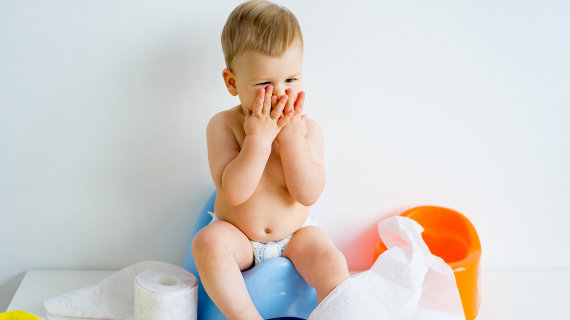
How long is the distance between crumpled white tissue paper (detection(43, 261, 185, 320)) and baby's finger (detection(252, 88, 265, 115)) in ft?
1.88

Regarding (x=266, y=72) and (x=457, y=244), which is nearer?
(x=266, y=72)

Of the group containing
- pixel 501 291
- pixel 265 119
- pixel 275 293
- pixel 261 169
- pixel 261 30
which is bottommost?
pixel 501 291

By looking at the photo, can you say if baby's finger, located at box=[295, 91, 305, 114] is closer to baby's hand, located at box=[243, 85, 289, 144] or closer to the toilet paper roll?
baby's hand, located at box=[243, 85, 289, 144]

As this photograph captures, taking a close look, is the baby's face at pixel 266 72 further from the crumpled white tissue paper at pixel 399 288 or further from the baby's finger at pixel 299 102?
the crumpled white tissue paper at pixel 399 288

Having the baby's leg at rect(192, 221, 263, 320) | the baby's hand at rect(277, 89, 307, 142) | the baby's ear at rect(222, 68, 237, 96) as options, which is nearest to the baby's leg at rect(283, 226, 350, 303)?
the baby's leg at rect(192, 221, 263, 320)

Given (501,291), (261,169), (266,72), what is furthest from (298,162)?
(501,291)

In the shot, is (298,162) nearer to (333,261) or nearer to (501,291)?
A: (333,261)

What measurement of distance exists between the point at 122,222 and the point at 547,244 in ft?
4.10

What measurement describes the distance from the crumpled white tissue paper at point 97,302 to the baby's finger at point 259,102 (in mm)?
573

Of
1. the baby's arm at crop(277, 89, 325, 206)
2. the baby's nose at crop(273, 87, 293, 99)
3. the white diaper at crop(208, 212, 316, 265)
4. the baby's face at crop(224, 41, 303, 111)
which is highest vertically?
the baby's face at crop(224, 41, 303, 111)

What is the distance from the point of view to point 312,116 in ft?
3.80

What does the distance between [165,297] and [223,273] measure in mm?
124

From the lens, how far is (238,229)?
0.99m

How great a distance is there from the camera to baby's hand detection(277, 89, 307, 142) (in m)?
0.91
